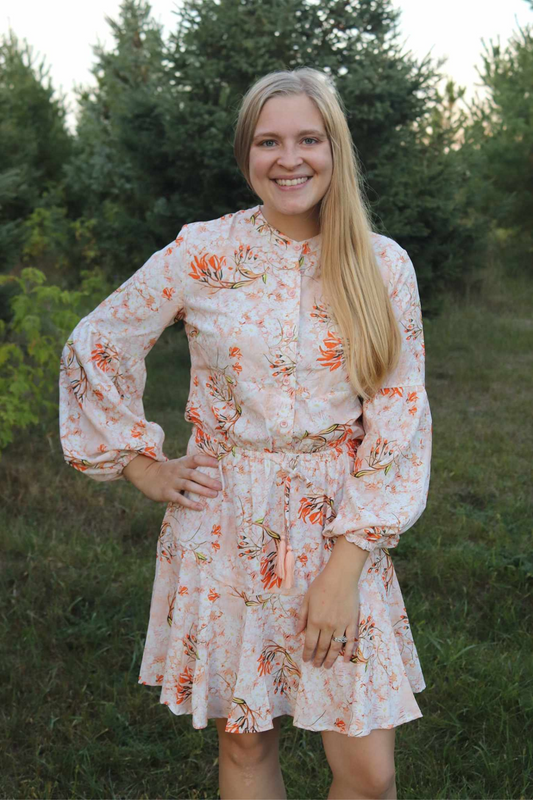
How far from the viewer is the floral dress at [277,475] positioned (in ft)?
5.72

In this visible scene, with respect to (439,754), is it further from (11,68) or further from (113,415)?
(11,68)

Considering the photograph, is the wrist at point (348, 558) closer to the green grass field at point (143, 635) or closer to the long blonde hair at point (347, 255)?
the long blonde hair at point (347, 255)

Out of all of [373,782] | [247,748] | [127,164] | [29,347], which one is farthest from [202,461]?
[127,164]

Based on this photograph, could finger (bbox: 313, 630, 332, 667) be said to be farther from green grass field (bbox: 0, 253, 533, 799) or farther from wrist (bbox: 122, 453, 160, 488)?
green grass field (bbox: 0, 253, 533, 799)

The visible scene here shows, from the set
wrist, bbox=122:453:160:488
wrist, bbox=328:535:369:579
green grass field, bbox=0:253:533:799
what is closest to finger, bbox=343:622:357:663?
wrist, bbox=328:535:369:579

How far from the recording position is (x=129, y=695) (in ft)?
9.50

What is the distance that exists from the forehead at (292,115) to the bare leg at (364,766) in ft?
4.25

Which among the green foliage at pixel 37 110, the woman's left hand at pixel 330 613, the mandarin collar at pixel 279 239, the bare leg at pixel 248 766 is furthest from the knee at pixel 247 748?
the green foliage at pixel 37 110

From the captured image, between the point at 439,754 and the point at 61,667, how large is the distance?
4.62ft

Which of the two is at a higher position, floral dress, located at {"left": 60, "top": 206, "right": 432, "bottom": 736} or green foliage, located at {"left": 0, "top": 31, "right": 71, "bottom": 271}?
green foliage, located at {"left": 0, "top": 31, "right": 71, "bottom": 271}

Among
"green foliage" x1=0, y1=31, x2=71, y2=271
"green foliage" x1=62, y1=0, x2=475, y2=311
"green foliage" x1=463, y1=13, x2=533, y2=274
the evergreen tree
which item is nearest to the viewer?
"green foliage" x1=62, y1=0, x2=475, y2=311

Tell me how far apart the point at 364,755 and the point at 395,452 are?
2.12 ft

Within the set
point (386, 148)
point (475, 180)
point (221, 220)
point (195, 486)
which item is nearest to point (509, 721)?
point (195, 486)

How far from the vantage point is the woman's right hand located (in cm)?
185
